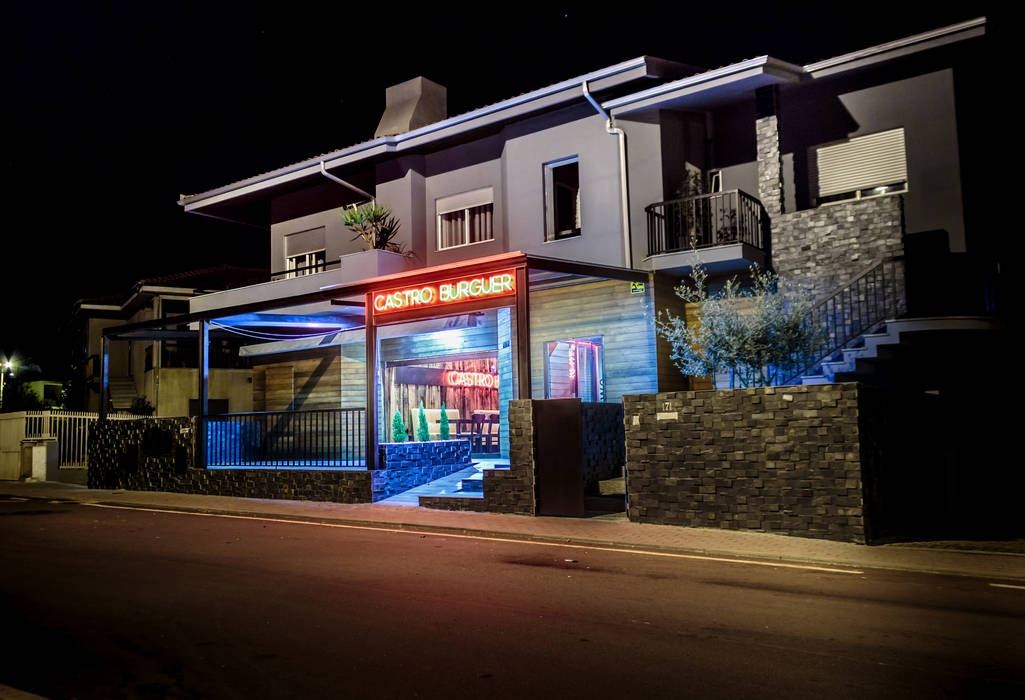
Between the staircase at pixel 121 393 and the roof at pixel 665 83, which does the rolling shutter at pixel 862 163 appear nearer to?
the roof at pixel 665 83

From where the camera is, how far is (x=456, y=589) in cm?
757

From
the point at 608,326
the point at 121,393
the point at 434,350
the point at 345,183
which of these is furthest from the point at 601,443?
the point at 121,393

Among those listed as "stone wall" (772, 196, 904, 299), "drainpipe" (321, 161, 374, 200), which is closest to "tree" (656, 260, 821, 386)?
"stone wall" (772, 196, 904, 299)

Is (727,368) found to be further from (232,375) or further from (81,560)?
(232,375)

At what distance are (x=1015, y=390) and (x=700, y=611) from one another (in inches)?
434

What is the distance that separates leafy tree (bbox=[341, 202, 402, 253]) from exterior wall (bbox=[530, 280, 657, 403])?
176 inches

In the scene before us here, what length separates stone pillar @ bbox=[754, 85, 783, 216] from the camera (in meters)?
16.2

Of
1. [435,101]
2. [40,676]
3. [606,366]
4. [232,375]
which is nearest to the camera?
[40,676]

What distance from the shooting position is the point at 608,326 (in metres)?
17.7

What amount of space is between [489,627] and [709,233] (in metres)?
12.2

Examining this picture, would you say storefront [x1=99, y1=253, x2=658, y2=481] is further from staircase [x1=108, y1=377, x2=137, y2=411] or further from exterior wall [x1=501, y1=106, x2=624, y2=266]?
staircase [x1=108, y1=377, x2=137, y2=411]

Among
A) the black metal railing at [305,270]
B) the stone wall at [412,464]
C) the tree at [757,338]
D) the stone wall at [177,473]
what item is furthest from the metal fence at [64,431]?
the tree at [757,338]

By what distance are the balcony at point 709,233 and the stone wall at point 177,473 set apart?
7592mm

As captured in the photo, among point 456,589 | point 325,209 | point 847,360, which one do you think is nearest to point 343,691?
point 456,589
